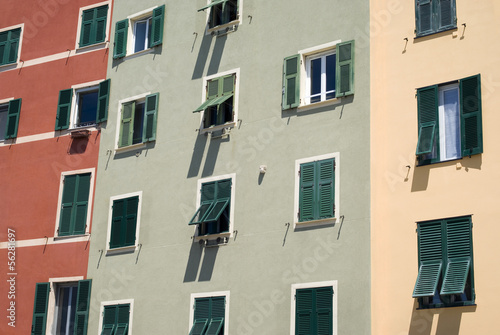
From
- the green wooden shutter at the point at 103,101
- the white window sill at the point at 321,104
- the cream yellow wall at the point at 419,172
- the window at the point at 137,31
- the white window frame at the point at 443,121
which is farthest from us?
the window at the point at 137,31

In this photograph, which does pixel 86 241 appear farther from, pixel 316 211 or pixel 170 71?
pixel 316 211

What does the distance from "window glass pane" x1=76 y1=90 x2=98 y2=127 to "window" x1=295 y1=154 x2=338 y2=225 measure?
28.7 feet

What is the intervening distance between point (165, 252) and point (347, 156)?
20.3ft

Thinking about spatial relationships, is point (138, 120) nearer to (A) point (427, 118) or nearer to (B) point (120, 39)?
(B) point (120, 39)

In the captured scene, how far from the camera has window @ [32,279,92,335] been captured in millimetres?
26828

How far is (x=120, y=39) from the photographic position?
2886 cm

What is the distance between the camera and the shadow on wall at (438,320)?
20016 millimetres

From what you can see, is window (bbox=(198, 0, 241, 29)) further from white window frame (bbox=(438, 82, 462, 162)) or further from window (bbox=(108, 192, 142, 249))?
white window frame (bbox=(438, 82, 462, 162))

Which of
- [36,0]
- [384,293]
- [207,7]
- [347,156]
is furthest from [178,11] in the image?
[384,293]

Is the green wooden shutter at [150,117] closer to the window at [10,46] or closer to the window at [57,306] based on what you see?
the window at [57,306]

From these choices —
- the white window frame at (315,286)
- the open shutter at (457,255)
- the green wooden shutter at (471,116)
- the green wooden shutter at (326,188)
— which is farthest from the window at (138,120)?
the open shutter at (457,255)

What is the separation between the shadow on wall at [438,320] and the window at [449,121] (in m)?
3.65

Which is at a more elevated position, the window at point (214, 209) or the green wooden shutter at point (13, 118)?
the green wooden shutter at point (13, 118)

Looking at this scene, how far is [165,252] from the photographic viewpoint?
25312 mm
